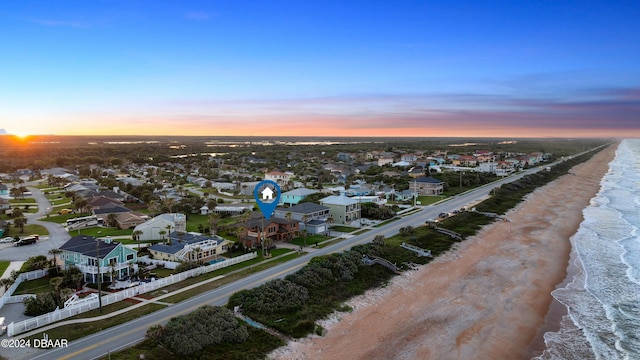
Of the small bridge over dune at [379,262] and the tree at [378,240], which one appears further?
the tree at [378,240]

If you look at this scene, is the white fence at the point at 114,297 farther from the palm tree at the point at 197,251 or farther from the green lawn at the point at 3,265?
the green lawn at the point at 3,265

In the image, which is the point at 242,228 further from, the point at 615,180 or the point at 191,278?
the point at 615,180

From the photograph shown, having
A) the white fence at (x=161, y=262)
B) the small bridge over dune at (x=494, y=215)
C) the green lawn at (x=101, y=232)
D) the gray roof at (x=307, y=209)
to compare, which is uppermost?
the gray roof at (x=307, y=209)

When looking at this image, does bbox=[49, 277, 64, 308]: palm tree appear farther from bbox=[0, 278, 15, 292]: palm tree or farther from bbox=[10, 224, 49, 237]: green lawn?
bbox=[10, 224, 49, 237]: green lawn

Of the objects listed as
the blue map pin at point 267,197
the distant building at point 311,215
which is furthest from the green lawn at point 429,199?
the blue map pin at point 267,197

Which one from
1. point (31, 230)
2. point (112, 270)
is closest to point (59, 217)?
point (31, 230)

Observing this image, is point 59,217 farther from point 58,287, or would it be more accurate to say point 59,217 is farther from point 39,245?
point 58,287

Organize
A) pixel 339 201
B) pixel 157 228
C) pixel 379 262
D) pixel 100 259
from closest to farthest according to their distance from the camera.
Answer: pixel 100 259 → pixel 379 262 → pixel 157 228 → pixel 339 201

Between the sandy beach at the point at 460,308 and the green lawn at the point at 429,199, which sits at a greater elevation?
the green lawn at the point at 429,199
